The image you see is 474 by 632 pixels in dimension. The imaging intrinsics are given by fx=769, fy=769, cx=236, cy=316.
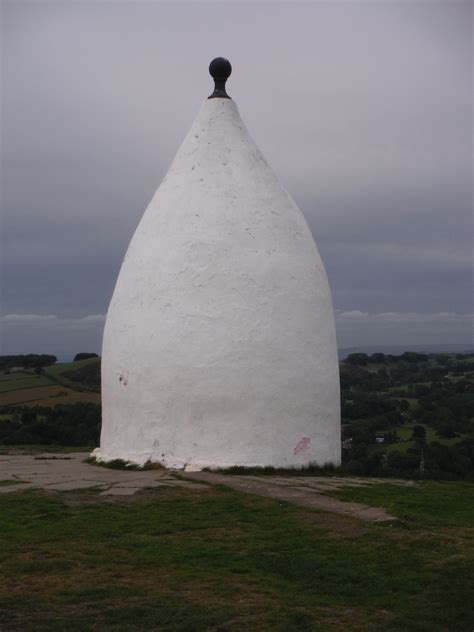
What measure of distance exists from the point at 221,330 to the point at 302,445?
209 cm

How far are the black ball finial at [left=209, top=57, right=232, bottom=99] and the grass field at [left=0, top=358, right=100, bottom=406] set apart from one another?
13.9 metres

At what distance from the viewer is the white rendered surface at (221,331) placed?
11.1 metres

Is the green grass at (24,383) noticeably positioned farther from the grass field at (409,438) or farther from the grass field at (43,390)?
the grass field at (409,438)

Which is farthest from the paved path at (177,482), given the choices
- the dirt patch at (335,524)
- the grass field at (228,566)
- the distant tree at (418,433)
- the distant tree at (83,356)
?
the distant tree at (83,356)

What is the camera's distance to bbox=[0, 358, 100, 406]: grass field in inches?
1031

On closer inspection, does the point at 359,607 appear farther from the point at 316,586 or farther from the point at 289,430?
the point at 289,430

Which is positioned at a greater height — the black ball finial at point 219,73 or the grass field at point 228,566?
the black ball finial at point 219,73

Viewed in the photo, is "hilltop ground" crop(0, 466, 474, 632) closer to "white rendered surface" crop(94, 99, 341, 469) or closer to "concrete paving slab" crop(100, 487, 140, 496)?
"concrete paving slab" crop(100, 487, 140, 496)

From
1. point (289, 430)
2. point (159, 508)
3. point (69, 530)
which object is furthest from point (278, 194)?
point (69, 530)

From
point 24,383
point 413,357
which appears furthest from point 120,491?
point 413,357

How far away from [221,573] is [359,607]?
1183 millimetres

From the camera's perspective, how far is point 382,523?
287 inches

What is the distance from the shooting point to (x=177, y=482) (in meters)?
9.85

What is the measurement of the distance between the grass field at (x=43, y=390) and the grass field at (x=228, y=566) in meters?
17.3
